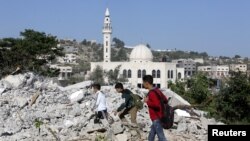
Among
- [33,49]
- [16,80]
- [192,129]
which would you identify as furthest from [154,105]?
[33,49]

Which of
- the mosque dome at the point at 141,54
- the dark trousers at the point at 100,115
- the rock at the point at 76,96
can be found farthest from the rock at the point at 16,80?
the mosque dome at the point at 141,54

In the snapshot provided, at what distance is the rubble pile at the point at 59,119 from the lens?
33.2ft

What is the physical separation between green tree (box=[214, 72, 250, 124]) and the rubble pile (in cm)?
Answer: 716

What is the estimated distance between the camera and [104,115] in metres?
10.4

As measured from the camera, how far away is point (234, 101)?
795 inches

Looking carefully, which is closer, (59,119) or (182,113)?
(59,119)

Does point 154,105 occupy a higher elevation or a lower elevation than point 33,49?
lower

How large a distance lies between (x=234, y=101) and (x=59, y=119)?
10.5 metres

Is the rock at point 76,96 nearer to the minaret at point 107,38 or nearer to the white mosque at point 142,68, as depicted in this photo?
the white mosque at point 142,68

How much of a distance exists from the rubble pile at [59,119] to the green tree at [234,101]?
716cm

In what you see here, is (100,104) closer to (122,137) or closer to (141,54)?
(122,137)

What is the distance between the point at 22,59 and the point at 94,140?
25779mm

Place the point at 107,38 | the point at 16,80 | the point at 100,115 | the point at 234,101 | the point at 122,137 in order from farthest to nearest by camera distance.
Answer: the point at 107,38 → the point at 234,101 → the point at 16,80 → the point at 100,115 → the point at 122,137

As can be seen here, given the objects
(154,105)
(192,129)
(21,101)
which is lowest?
(192,129)
